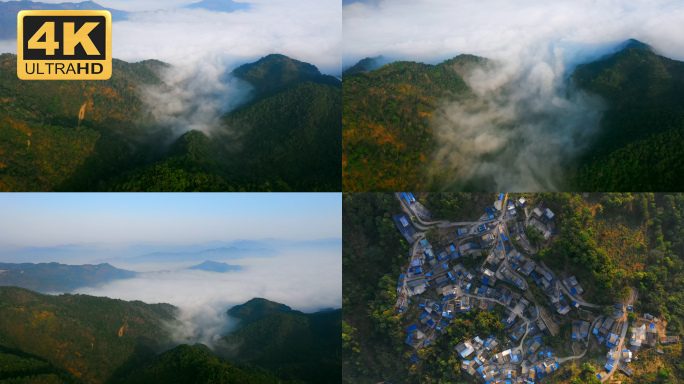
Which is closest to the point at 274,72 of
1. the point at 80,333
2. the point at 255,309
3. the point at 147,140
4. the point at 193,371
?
the point at 147,140

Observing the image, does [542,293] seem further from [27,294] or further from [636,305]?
[27,294]

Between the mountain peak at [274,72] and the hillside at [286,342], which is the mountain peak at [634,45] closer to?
the mountain peak at [274,72]

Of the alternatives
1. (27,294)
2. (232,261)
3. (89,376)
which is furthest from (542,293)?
(27,294)

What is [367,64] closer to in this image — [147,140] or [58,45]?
[147,140]

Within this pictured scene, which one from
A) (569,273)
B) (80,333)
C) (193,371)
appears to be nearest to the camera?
(193,371)

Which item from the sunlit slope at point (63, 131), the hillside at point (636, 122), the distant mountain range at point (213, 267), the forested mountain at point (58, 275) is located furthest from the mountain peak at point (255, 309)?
the hillside at point (636, 122)

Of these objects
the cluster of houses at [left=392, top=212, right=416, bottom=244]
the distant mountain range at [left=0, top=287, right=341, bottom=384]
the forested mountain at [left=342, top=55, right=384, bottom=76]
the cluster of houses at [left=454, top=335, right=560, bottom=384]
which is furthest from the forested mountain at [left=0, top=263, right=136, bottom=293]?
the cluster of houses at [left=454, top=335, right=560, bottom=384]
